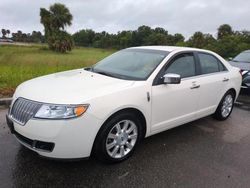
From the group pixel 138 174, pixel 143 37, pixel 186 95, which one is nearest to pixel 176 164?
pixel 138 174

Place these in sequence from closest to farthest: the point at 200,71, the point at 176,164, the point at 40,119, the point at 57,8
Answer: the point at 40,119 → the point at 176,164 → the point at 200,71 → the point at 57,8

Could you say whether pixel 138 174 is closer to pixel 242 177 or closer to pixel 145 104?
pixel 145 104

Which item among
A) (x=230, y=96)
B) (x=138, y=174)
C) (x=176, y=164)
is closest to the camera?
(x=138, y=174)

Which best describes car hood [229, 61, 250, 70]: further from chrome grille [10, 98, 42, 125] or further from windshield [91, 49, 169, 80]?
chrome grille [10, 98, 42, 125]

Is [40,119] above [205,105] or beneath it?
above

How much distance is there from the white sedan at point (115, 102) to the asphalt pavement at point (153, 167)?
255 millimetres

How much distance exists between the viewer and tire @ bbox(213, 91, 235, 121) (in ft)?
16.3

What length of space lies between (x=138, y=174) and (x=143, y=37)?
5679 cm

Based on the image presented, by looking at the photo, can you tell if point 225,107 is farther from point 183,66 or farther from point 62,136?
point 62,136

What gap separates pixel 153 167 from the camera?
3.25m

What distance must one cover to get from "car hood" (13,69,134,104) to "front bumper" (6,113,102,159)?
24 centimetres

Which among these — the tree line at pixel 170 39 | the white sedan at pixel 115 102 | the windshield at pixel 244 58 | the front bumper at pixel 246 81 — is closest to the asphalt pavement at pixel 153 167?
the white sedan at pixel 115 102

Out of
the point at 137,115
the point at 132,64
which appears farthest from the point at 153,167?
the point at 132,64

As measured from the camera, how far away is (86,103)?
112 inches
